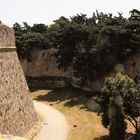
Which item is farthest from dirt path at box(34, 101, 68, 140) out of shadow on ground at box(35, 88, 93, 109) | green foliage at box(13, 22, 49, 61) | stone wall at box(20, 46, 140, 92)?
green foliage at box(13, 22, 49, 61)

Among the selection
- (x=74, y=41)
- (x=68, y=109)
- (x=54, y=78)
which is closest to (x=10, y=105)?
(x=68, y=109)

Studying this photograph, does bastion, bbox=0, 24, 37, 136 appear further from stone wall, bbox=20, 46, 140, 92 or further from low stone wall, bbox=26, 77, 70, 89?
low stone wall, bbox=26, 77, 70, 89

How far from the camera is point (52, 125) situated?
3378 centimetres

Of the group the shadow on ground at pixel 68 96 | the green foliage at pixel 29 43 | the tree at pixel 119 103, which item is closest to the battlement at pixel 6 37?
the tree at pixel 119 103

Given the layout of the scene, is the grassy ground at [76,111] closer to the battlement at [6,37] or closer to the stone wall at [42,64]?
the stone wall at [42,64]

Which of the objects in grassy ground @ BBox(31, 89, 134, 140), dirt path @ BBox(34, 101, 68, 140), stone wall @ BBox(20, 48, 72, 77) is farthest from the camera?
stone wall @ BBox(20, 48, 72, 77)

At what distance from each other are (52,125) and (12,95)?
576 centimetres

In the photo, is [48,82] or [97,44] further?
[48,82]

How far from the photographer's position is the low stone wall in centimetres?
5325

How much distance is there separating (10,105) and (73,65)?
19.1 meters

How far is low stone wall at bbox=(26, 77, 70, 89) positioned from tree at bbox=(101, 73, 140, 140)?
2286 cm

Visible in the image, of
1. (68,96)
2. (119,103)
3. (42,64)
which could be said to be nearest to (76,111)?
(68,96)

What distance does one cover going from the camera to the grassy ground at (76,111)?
3134 cm

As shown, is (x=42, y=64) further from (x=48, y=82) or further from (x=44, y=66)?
(x=48, y=82)
